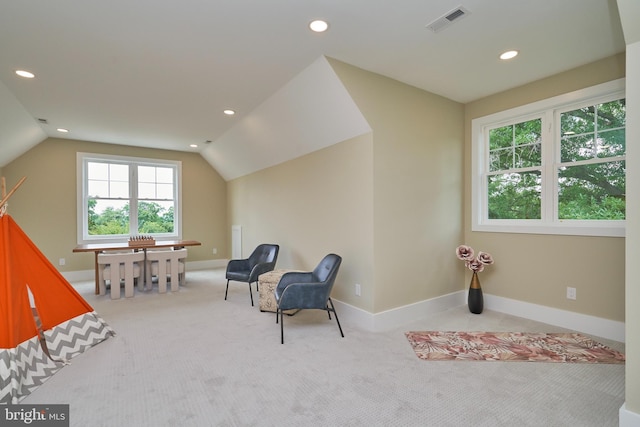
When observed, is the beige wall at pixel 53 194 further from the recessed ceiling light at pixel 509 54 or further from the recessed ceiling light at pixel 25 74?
the recessed ceiling light at pixel 509 54

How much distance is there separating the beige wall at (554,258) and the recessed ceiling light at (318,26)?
8.50 ft

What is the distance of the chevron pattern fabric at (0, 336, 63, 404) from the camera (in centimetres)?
199

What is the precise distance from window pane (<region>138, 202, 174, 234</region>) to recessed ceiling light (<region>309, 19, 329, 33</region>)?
562cm

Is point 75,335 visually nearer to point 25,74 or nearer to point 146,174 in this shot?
point 25,74

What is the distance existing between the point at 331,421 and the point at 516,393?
4.27 ft

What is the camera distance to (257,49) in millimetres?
2701

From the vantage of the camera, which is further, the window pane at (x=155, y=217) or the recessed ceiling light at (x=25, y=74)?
the window pane at (x=155, y=217)

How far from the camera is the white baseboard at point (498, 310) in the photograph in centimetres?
296

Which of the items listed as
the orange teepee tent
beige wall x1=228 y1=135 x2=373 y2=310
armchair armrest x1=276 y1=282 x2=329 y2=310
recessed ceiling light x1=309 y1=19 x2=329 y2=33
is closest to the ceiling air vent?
recessed ceiling light x1=309 y1=19 x2=329 y2=33

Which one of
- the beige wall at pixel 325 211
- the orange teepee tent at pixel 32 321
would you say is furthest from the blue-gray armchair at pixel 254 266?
the orange teepee tent at pixel 32 321

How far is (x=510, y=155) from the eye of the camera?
375 centimetres

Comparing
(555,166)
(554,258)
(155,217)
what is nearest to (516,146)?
(555,166)

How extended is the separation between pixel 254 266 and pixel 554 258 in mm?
3718

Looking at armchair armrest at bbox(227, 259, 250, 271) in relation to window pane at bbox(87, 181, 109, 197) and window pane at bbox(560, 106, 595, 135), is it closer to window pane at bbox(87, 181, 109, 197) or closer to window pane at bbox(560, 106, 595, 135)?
window pane at bbox(87, 181, 109, 197)
